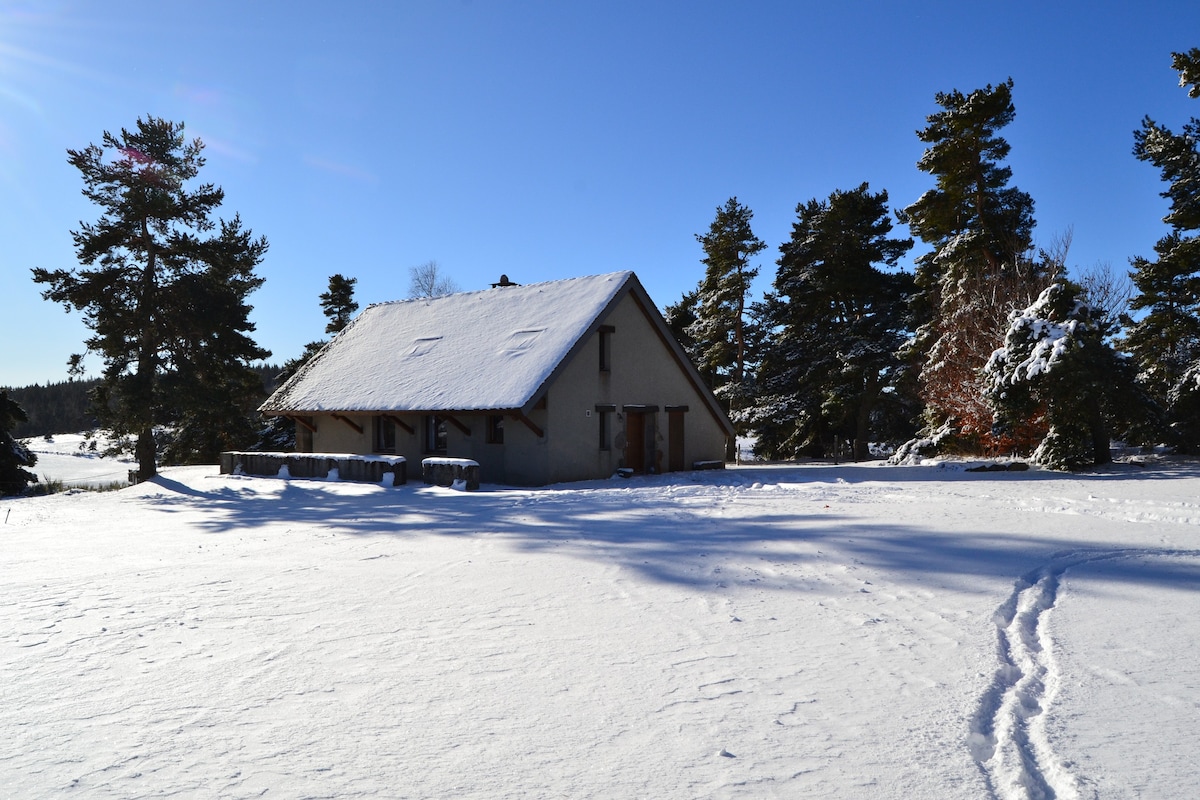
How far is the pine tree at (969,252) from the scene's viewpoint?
82.2 feet

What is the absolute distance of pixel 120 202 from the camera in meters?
24.0

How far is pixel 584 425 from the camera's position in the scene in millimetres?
20516

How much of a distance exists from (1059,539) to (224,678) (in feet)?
31.0

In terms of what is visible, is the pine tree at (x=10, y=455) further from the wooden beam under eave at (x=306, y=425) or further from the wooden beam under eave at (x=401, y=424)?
the wooden beam under eave at (x=401, y=424)

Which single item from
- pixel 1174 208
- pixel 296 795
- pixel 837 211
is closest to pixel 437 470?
pixel 296 795

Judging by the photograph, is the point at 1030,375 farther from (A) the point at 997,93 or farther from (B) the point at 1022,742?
(B) the point at 1022,742

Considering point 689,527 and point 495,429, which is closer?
point 689,527

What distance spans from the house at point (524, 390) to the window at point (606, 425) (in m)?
0.03

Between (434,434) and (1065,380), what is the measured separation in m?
17.3

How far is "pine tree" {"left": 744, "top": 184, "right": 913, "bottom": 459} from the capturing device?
31766mm

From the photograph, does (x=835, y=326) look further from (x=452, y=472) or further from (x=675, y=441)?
(x=452, y=472)

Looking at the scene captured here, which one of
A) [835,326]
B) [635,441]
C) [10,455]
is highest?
[835,326]

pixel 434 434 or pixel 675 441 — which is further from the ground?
pixel 434 434

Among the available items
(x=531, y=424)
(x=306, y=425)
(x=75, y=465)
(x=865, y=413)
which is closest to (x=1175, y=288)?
(x=865, y=413)
